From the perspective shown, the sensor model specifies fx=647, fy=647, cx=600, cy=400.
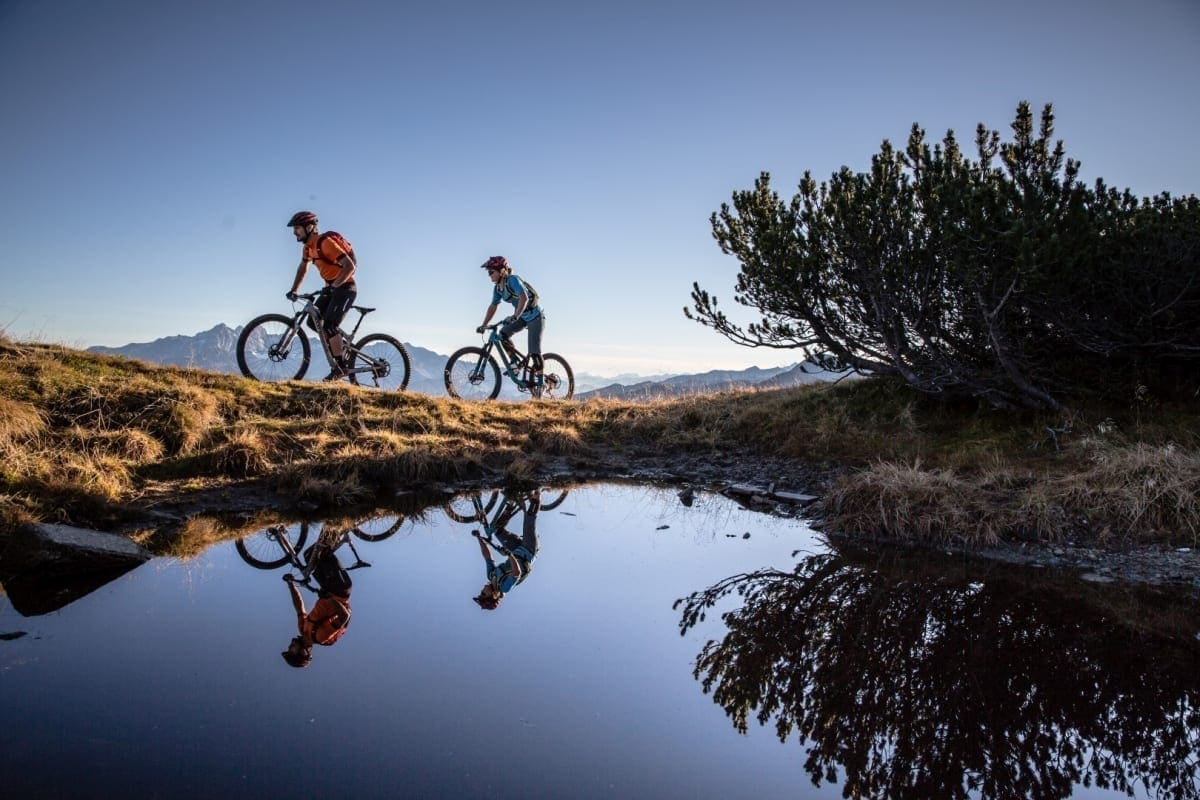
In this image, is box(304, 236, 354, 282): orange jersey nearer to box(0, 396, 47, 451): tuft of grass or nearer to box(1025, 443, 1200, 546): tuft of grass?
box(0, 396, 47, 451): tuft of grass

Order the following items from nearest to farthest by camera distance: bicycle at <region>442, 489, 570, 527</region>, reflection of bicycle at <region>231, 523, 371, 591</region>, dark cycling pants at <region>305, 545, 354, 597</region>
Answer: dark cycling pants at <region>305, 545, 354, 597</region>
reflection of bicycle at <region>231, 523, 371, 591</region>
bicycle at <region>442, 489, 570, 527</region>

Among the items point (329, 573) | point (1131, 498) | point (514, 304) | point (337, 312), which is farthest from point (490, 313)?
point (1131, 498)

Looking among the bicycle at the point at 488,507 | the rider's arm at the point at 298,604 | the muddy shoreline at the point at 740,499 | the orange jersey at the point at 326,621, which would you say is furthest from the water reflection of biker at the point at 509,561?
the muddy shoreline at the point at 740,499

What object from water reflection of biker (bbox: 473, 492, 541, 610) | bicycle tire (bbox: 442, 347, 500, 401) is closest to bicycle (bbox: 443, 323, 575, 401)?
bicycle tire (bbox: 442, 347, 500, 401)

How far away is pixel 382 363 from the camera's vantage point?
13773mm

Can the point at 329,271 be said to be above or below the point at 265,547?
above

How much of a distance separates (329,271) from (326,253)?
35cm

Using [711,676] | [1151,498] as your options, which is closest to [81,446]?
[711,676]

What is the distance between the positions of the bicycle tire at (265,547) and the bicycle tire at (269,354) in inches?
235

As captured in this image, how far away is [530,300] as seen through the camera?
15344mm

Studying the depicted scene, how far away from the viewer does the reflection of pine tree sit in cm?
356

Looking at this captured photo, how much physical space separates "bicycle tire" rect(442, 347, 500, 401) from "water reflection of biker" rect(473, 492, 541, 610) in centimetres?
684

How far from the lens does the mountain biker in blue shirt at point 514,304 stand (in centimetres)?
1496

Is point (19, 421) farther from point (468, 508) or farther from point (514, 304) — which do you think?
point (514, 304)
